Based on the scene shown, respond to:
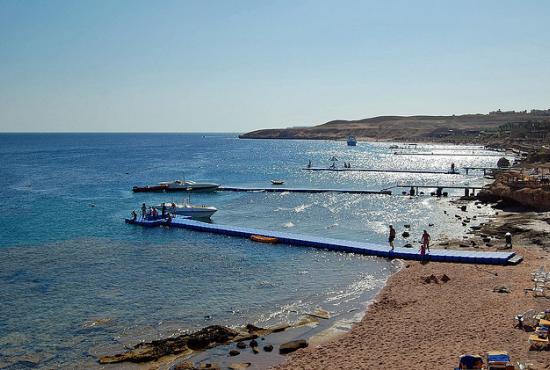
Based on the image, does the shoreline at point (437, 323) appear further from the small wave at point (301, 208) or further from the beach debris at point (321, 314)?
the small wave at point (301, 208)

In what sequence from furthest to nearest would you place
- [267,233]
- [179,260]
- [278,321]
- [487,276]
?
[267,233] → [179,260] → [487,276] → [278,321]

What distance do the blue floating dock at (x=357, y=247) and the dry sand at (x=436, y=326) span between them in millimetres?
1685

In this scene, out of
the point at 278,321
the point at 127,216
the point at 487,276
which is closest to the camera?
the point at 278,321

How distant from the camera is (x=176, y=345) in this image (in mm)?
19453

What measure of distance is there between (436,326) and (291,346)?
5.27 meters

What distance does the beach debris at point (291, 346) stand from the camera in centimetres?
1891

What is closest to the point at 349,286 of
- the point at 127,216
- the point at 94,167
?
the point at 127,216

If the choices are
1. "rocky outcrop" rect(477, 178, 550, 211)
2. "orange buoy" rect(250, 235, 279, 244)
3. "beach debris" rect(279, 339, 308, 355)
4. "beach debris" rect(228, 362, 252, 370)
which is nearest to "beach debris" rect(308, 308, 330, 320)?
"beach debris" rect(279, 339, 308, 355)

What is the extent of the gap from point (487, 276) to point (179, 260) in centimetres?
1699

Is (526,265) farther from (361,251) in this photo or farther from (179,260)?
(179,260)

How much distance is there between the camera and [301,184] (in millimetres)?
78062

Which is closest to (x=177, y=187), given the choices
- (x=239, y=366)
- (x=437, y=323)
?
(x=437, y=323)

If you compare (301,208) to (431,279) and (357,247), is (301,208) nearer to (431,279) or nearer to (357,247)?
(357,247)

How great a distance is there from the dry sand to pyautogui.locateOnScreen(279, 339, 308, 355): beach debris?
0.31 m
